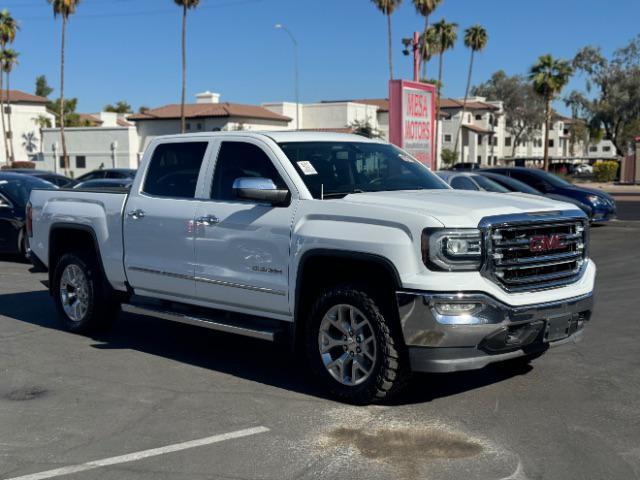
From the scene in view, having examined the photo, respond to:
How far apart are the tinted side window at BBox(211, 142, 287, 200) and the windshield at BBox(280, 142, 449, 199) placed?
224 mm

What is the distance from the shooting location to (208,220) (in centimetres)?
669

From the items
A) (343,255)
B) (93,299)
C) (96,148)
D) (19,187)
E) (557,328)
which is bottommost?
(93,299)

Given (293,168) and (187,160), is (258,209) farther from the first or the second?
(187,160)

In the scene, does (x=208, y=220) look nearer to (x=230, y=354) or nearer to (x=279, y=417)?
(x=230, y=354)

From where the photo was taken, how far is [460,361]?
17.5 ft

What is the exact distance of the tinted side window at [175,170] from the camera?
7.16 metres

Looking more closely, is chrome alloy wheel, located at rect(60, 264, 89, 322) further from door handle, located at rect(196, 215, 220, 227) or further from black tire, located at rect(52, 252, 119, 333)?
door handle, located at rect(196, 215, 220, 227)

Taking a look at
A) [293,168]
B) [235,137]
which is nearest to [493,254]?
[293,168]

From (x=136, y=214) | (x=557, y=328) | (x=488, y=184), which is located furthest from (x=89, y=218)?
(x=488, y=184)

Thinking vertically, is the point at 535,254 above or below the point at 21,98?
below

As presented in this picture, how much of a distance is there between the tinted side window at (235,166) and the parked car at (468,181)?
9.64 m

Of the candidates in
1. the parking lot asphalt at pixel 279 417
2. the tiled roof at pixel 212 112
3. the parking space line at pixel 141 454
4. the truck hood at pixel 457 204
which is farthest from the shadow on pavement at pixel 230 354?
the tiled roof at pixel 212 112

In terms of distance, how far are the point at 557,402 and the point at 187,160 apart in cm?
386

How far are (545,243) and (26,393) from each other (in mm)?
4160
